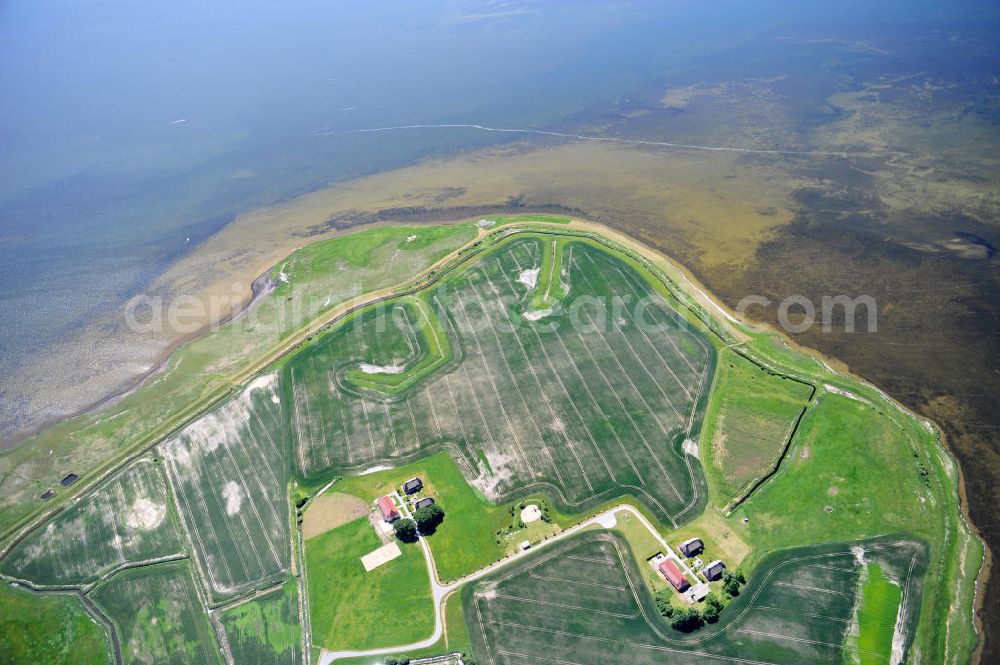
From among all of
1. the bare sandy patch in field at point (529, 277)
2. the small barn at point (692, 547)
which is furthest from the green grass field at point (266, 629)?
the bare sandy patch in field at point (529, 277)

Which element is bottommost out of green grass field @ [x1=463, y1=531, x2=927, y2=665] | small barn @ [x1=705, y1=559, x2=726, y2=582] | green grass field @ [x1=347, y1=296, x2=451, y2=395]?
green grass field @ [x1=463, y1=531, x2=927, y2=665]

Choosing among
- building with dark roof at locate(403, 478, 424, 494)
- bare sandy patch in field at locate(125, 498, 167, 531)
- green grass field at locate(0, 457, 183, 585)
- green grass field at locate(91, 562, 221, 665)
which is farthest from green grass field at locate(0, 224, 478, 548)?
building with dark roof at locate(403, 478, 424, 494)

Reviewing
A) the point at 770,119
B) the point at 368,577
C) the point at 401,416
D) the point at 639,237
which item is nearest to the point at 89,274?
the point at 401,416

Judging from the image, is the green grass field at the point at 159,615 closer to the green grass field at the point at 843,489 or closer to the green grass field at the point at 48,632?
the green grass field at the point at 48,632

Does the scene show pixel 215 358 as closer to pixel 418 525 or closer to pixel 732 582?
pixel 418 525

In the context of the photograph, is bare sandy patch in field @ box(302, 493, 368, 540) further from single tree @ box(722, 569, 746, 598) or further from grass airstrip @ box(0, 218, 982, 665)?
single tree @ box(722, 569, 746, 598)

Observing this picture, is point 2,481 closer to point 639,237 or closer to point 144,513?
point 144,513
